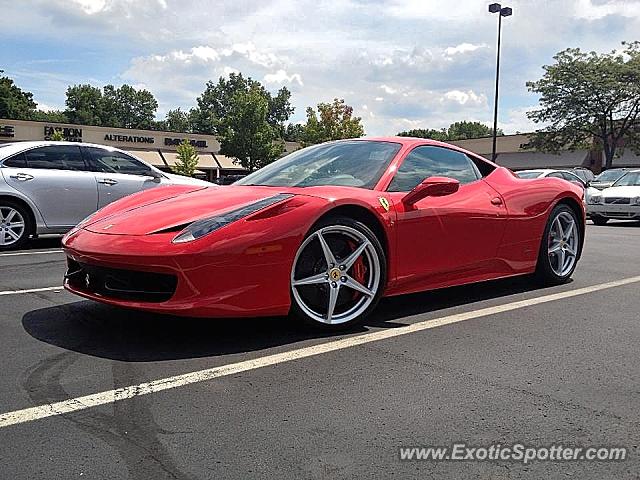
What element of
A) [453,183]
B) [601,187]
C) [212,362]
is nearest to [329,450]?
[212,362]

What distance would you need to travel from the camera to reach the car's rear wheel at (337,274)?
12.3 feet

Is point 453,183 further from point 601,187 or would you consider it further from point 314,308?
point 601,187

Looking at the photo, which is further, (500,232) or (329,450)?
(500,232)

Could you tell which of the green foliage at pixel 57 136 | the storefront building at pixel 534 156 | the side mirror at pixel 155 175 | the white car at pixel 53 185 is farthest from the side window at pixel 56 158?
the storefront building at pixel 534 156

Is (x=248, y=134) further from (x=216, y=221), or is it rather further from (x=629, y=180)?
(x=216, y=221)

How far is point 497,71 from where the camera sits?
1191 inches

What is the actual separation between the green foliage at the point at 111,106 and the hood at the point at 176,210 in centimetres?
9419

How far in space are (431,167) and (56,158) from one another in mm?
5334

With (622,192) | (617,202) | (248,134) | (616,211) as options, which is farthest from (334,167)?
(248,134)

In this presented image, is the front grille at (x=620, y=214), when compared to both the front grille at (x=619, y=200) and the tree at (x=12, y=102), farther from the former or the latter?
the tree at (x=12, y=102)

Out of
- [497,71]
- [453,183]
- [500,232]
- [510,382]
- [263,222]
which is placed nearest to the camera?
[510,382]

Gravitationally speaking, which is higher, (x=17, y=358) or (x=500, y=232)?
(x=500, y=232)

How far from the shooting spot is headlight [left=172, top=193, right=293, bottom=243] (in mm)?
3422

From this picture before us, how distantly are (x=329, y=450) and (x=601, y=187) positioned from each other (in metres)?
15.4
